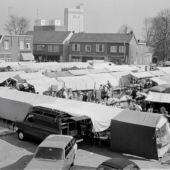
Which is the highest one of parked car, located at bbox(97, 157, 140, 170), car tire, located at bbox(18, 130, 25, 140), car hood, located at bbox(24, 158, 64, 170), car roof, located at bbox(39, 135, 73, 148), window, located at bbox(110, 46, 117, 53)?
window, located at bbox(110, 46, 117, 53)

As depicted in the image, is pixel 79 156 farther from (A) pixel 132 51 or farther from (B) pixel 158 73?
(A) pixel 132 51

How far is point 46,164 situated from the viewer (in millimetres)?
12125

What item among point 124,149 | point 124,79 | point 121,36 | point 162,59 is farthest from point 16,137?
point 162,59

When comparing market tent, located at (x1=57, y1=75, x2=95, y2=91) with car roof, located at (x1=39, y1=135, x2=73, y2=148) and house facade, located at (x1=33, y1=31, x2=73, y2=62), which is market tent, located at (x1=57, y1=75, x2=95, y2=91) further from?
house facade, located at (x1=33, y1=31, x2=73, y2=62)

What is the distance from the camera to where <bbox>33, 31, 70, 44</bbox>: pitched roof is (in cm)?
7474

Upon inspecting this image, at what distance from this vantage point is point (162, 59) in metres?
81.9

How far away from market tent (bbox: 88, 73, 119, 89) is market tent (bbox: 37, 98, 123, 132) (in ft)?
47.9

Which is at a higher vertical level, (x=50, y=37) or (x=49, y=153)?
(x=50, y=37)

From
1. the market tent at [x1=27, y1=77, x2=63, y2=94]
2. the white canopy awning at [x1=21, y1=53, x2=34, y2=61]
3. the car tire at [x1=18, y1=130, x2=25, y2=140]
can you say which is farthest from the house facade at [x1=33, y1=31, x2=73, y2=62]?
the car tire at [x1=18, y1=130, x2=25, y2=140]

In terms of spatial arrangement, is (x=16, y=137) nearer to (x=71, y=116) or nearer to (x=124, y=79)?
(x=71, y=116)

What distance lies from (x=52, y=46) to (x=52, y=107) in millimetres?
58384

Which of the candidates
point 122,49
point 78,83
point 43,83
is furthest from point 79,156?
point 122,49

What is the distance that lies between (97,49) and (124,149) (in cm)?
5643

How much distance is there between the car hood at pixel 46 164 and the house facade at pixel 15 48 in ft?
168
